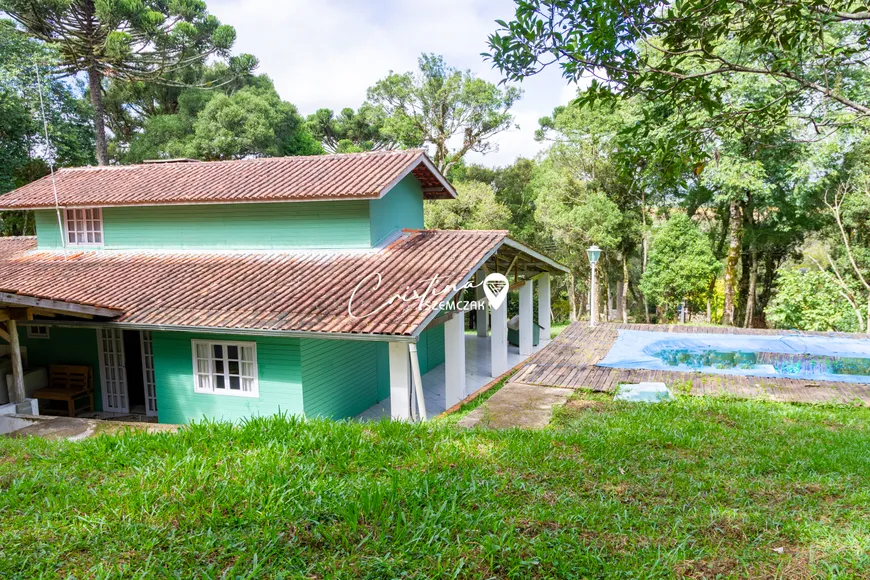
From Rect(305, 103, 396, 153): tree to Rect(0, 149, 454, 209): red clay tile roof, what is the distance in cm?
2117

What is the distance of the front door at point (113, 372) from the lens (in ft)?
37.8

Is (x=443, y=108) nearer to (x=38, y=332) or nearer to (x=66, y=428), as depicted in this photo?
(x=38, y=332)

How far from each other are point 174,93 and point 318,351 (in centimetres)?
2950

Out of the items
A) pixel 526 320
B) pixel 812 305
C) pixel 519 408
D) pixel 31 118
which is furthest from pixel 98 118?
pixel 812 305

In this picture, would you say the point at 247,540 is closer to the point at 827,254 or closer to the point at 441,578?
the point at 441,578

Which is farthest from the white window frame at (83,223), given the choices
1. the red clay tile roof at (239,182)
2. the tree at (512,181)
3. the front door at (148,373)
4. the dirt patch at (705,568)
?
the tree at (512,181)

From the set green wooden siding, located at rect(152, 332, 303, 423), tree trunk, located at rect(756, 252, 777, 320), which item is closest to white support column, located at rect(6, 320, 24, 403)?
green wooden siding, located at rect(152, 332, 303, 423)

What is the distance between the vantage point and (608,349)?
47.9 feet

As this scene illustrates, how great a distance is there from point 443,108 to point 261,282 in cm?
2221

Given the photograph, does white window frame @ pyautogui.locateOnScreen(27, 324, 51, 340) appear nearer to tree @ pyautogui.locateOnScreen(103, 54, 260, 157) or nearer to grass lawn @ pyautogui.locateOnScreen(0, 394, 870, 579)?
grass lawn @ pyautogui.locateOnScreen(0, 394, 870, 579)

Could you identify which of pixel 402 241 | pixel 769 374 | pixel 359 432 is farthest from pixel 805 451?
pixel 402 241

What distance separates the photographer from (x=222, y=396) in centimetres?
1015

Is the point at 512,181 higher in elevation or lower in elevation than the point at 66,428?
higher

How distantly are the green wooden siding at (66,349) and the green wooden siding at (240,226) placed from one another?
2.71m
